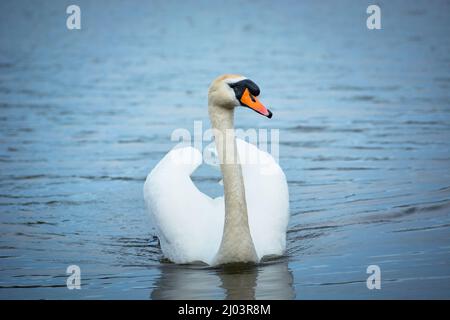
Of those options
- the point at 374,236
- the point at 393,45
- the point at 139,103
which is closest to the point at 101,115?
the point at 139,103

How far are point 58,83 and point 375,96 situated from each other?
693 centimetres

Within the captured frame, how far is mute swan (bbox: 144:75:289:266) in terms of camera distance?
7.60 meters

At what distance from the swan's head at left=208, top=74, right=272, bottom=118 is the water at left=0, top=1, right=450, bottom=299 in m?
1.40

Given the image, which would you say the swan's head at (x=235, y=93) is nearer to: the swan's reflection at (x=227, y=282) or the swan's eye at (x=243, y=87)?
the swan's eye at (x=243, y=87)

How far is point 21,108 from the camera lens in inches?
640

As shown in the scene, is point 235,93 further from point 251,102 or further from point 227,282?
point 227,282

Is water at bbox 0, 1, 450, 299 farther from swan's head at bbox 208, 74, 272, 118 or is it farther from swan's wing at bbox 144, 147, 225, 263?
swan's head at bbox 208, 74, 272, 118

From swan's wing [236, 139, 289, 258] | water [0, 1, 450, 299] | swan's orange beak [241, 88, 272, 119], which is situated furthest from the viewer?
swan's wing [236, 139, 289, 258]

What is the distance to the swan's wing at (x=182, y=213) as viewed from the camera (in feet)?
26.2

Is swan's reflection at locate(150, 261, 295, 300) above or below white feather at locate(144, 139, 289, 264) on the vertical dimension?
below

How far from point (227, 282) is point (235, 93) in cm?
155

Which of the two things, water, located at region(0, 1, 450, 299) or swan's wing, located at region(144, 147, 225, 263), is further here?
swan's wing, located at region(144, 147, 225, 263)

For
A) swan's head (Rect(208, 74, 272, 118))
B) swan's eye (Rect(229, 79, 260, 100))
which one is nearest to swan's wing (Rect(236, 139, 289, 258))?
swan's head (Rect(208, 74, 272, 118))

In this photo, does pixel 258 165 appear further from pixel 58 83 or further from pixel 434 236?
pixel 58 83
